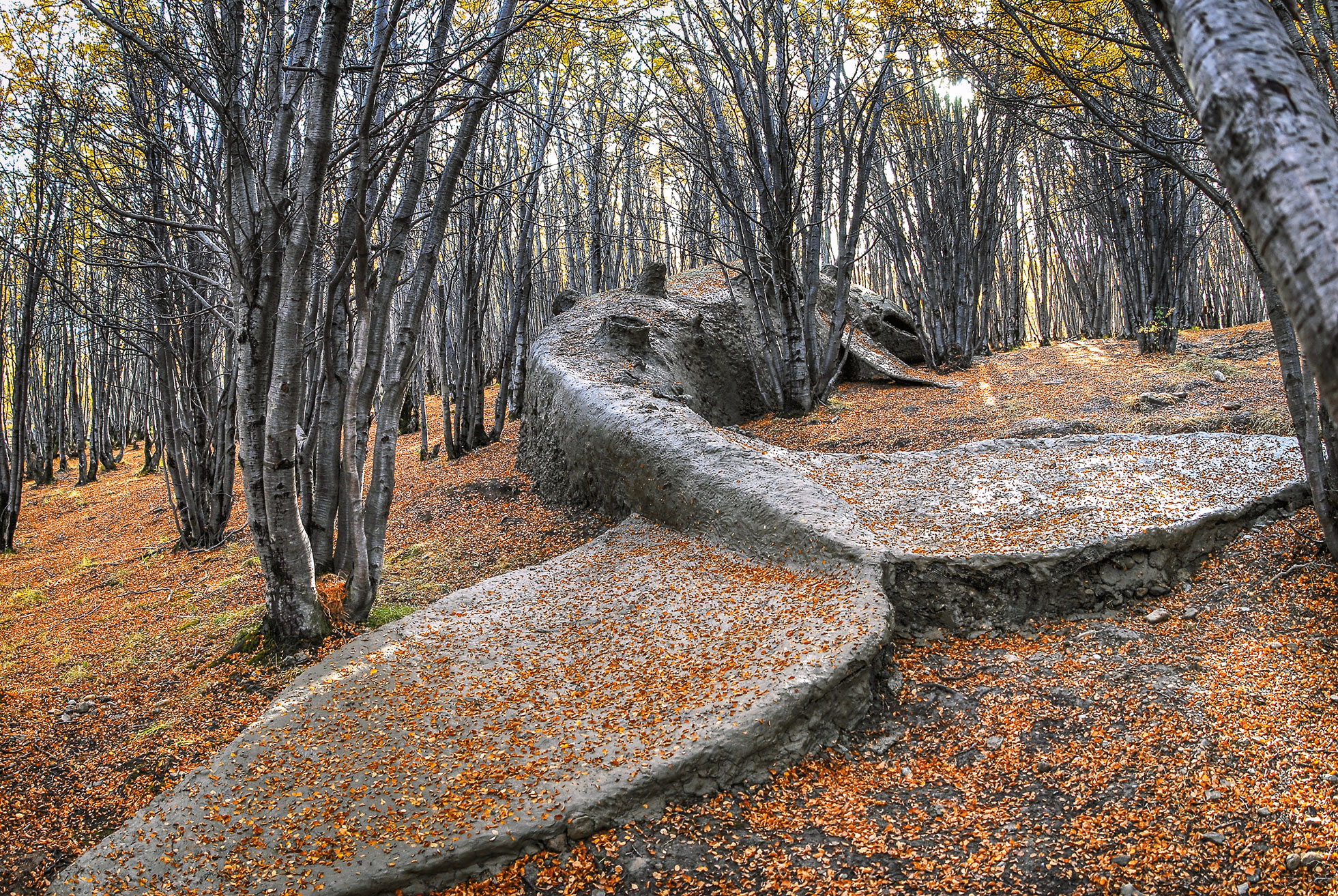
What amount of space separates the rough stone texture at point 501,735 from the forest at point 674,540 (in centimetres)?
2

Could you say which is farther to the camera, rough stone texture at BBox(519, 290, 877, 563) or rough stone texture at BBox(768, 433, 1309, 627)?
rough stone texture at BBox(519, 290, 877, 563)

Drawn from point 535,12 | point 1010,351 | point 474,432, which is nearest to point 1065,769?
point 535,12

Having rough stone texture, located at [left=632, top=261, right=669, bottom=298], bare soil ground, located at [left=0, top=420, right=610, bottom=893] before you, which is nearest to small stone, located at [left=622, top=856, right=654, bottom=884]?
bare soil ground, located at [left=0, top=420, right=610, bottom=893]

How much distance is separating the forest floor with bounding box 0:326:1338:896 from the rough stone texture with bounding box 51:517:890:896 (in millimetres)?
153

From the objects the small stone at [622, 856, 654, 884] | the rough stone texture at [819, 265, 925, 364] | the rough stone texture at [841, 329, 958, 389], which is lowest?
the small stone at [622, 856, 654, 884]

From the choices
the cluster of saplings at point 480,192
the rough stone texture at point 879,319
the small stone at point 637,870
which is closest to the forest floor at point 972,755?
the small stone at point 637,870

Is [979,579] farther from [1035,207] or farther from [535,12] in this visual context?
[1035,207]

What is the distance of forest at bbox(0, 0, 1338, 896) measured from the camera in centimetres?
241

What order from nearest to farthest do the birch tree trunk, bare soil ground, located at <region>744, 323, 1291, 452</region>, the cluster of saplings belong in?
the birch tree trunk < the cluster of saplings < bare soil ground, located at <region>744, 323, 1291, 452</region>

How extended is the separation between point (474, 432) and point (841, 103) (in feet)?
21.9

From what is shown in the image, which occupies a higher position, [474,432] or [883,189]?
[883,189]

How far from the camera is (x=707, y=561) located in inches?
183

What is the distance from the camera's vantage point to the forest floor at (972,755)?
2348 millimetres

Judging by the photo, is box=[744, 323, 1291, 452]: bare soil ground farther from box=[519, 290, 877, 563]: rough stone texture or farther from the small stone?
the small stone
